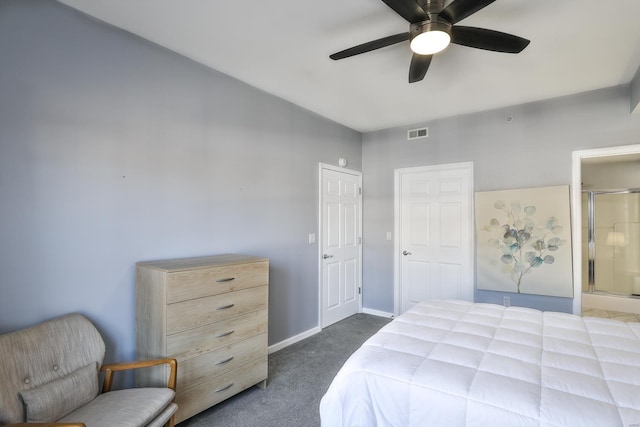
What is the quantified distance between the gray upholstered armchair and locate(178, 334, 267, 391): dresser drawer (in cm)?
19

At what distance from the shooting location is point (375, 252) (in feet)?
14.8

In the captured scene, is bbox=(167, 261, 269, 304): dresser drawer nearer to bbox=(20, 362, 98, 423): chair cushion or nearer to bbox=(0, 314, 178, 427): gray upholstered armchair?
bbox=(0, 314, 178, 427): gray upholstered armchair

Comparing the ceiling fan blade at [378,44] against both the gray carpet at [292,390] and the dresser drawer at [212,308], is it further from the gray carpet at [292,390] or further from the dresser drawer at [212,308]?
the gray carpet at [292,390]

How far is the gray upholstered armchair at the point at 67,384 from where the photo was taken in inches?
56.2

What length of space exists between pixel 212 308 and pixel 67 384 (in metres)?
0.80

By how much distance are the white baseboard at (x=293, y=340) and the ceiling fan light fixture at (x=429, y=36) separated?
2924 mm

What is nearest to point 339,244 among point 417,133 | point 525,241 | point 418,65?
point 417,133

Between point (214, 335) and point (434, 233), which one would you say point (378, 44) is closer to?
point (214, 335)

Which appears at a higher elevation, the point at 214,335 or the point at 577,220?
the point at 577,220

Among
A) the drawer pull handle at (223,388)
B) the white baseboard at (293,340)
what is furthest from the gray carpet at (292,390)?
the drawer pull handle at (223,388)

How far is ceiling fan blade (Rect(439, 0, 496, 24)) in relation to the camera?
1560 mm

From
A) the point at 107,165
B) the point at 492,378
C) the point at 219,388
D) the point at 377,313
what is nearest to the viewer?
the point at 492,378

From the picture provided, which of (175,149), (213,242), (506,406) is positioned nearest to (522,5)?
(506,406)

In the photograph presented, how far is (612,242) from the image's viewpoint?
5102 millimetres
